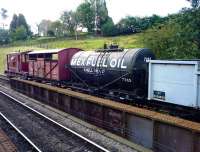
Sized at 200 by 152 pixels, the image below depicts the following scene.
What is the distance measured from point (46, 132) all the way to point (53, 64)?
11430 mm

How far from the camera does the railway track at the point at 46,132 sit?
12414 millimetres

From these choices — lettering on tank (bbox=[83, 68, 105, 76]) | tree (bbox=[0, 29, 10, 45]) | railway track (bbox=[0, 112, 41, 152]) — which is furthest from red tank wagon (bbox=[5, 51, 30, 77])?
Answer: tree (bbox=[0, 29, 10, 45])

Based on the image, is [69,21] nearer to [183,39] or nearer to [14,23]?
[14,23]

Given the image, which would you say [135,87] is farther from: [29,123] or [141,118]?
[29,123]

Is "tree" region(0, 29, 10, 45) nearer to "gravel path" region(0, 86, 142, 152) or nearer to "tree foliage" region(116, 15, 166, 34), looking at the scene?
"tree foliage" region(116, 15, 166, 34)

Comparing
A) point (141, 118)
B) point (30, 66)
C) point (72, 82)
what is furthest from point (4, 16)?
point (141, 118)

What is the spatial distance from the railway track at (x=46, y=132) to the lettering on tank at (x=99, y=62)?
15.3ft

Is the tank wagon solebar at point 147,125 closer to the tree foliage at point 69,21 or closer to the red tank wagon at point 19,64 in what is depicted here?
the red tank wagon at point 19,64

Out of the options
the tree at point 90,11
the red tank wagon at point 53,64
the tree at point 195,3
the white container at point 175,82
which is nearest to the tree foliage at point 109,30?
the tree at point 90,11

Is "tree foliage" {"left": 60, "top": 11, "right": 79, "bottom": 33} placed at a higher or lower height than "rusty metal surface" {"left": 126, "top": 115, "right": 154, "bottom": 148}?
higher

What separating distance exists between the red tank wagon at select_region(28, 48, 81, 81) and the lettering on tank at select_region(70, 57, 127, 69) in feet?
3.71

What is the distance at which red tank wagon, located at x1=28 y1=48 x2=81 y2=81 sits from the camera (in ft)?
80.6

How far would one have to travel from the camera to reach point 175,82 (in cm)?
1347

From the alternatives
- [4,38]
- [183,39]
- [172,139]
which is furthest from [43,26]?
[172,139]
